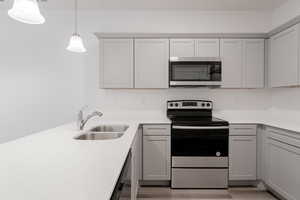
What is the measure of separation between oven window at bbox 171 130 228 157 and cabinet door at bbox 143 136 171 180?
24 cm

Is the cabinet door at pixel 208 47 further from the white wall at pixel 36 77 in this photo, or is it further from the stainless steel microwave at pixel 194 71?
the white wall at pixel 36 77

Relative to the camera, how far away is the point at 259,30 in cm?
351

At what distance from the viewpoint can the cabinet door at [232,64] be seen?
3240 mm

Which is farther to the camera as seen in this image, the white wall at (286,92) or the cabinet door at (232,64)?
the cabinet door at (232,64)

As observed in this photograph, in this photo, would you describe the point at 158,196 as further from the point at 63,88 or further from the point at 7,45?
the point at 7,45

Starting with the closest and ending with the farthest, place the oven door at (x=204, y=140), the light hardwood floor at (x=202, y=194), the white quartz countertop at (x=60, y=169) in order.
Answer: the white quartz countertop at (x=60, y=169) → the light hardwood floor at (x=202, y=194) → the oven door at (x=204, y=140)

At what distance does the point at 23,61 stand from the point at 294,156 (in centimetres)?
397

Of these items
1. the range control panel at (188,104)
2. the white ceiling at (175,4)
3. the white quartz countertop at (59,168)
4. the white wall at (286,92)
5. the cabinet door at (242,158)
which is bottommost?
the cabinet door at (242,158)

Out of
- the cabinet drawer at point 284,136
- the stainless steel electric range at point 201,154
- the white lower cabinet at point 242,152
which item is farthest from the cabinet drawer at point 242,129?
the cabinet drawer at point 284,136

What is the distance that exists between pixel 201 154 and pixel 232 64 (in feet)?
4.64

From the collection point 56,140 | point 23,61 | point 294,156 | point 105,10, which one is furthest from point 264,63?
point 23,61

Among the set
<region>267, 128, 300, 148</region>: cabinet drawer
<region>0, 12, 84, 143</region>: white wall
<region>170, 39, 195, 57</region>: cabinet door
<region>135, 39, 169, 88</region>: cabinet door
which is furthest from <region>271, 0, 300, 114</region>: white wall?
<region>0, 12, 84, 143</region>: white wall

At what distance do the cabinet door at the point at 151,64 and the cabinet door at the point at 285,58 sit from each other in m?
1.50

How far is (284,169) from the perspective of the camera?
8.11 feet
